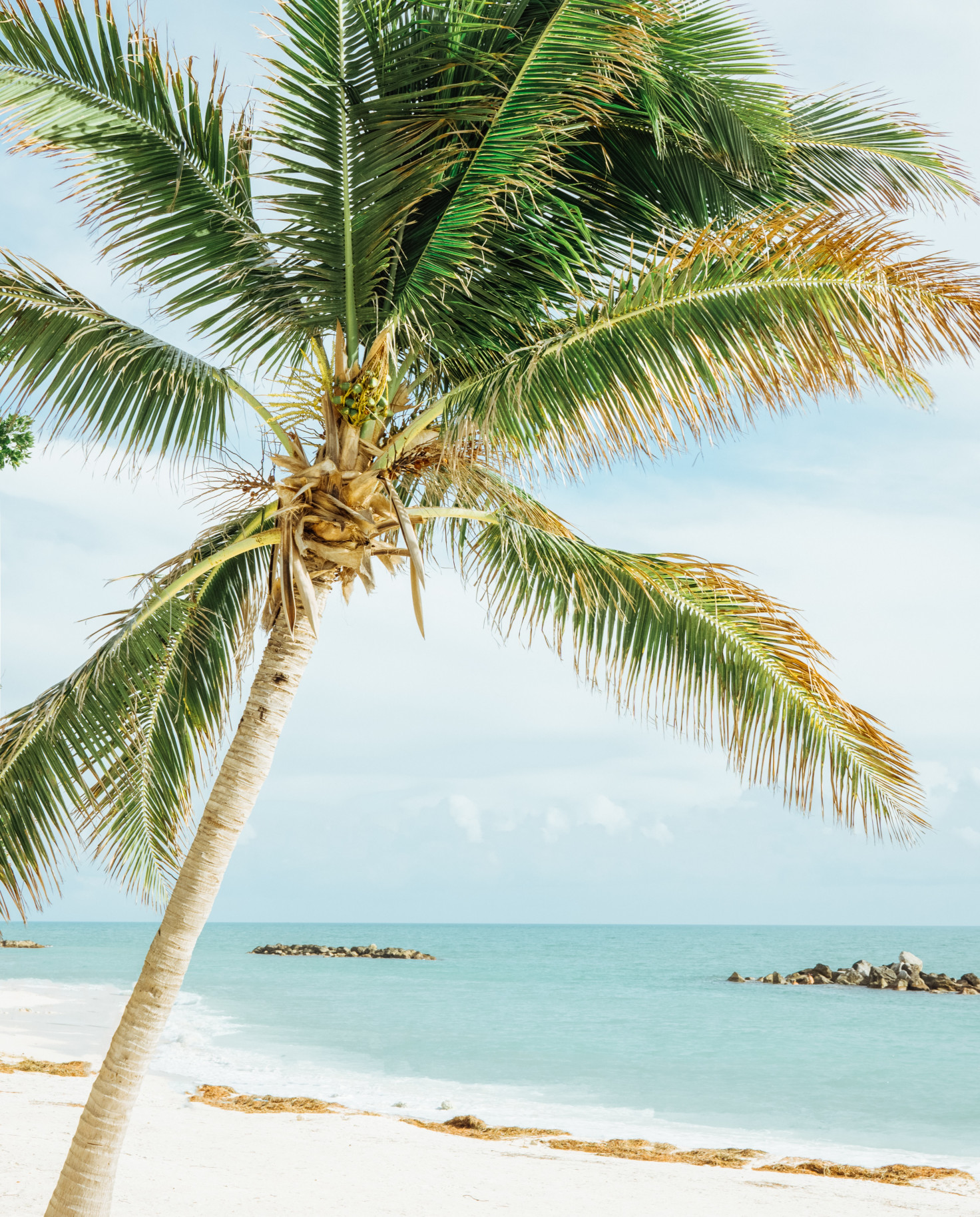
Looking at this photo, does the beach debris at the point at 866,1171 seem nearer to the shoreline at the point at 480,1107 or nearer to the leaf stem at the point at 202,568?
the shoreline at the point at 480,1107

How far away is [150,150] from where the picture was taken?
4773 mm

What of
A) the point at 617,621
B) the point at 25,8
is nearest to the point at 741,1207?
the point at 617,621

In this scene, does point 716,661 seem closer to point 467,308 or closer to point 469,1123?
point 467,308

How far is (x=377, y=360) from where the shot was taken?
4902 mm

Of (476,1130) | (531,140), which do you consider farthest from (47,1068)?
(531,140)

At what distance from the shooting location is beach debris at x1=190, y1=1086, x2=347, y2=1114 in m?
11.3

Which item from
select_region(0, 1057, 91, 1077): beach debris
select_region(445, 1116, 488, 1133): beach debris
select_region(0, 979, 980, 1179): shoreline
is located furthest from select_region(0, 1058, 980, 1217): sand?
select_region(0, 979, 980, 1179): shoreline

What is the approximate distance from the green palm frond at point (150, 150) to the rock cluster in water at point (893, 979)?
118 ft

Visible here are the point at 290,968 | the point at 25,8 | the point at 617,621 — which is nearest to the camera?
the point at 25,8

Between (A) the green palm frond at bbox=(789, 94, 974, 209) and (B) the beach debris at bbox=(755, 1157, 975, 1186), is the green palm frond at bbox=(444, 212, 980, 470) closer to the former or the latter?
(A) the green palm frond at bbox=(789, 94, 974, 209)

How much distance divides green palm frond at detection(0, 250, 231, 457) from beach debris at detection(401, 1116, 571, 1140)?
8610mm

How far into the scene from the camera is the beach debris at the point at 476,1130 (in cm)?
1102

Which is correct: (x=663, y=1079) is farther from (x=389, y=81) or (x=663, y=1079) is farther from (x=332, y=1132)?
(x=389, y=81)

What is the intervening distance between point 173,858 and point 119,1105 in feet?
5.98
